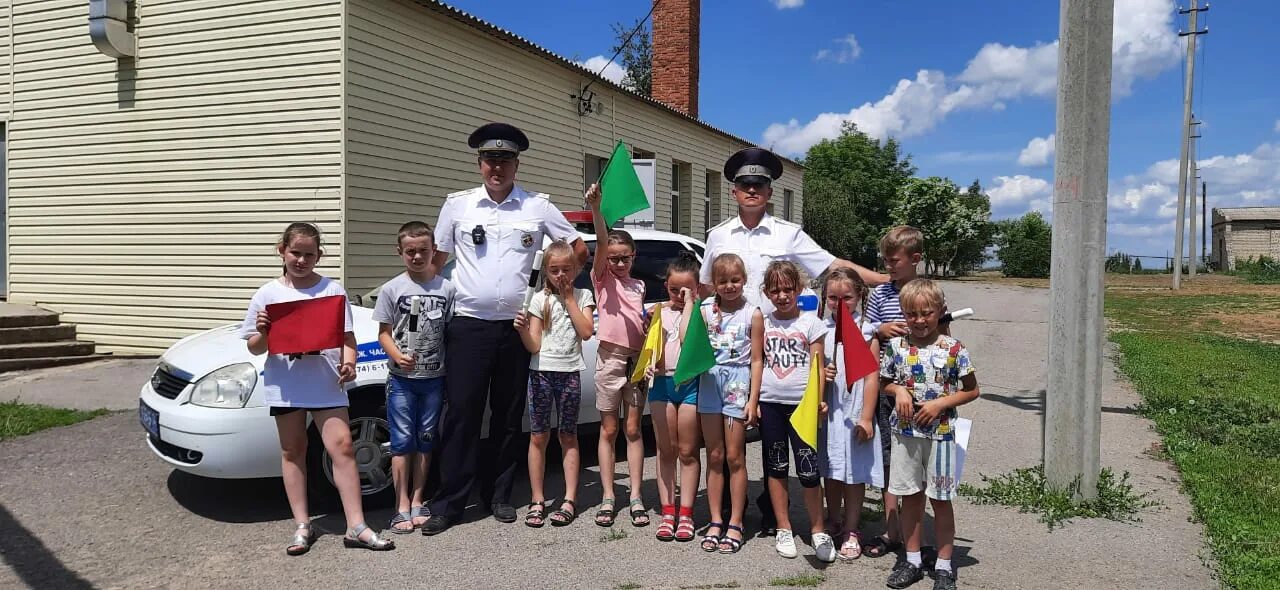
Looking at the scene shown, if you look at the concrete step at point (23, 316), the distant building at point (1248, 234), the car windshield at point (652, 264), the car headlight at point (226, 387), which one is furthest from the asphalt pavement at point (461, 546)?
the distant building at point (1248, 234)

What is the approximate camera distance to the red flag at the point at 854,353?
12.4 ft

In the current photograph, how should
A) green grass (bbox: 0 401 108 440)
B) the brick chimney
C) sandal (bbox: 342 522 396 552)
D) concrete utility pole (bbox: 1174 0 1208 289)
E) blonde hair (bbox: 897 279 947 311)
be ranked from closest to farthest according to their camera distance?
blonde hair (bbox: 897 279 947 311), sandal (bbox: 342 522 396 552), green grass (bbox: 0 401 108 440), the brick chimney, concrete utility pole (bbox: 1174 0 1208 289)

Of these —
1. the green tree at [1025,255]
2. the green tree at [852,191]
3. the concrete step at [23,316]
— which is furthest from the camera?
the green tree at [1025,255]

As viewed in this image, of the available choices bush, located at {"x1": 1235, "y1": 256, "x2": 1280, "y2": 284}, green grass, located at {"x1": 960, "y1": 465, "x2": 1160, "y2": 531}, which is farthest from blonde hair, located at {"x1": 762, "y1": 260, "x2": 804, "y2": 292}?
bush, located at {"x1": 1235, "y1": 256, "x2": 1280, "y2": 284}

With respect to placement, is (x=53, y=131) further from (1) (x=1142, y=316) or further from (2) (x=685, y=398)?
(1) (x=1142, y=316)

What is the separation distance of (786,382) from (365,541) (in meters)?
2.23

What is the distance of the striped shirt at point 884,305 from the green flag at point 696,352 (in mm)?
832

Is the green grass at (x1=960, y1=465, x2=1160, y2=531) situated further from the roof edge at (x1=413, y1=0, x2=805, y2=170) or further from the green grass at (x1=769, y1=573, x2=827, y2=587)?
the roof edge at (x1=413, y1=0, x2=805, y2=170)

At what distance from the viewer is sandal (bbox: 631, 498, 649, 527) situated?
179 inches

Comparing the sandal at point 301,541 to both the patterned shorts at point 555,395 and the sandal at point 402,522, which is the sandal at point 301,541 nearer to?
the sandal at point 402,522

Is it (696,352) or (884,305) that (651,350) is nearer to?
(696,352)

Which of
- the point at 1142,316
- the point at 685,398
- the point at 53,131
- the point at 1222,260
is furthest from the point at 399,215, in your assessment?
the point at 1222,260

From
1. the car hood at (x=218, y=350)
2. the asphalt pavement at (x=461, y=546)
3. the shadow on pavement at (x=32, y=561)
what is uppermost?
the car hood at (x=218, y=350)

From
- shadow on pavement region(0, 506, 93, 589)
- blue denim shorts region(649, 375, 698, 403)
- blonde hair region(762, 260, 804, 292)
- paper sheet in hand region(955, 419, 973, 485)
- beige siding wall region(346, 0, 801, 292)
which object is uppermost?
beige siding wall region(346, 0, 801, 292)
